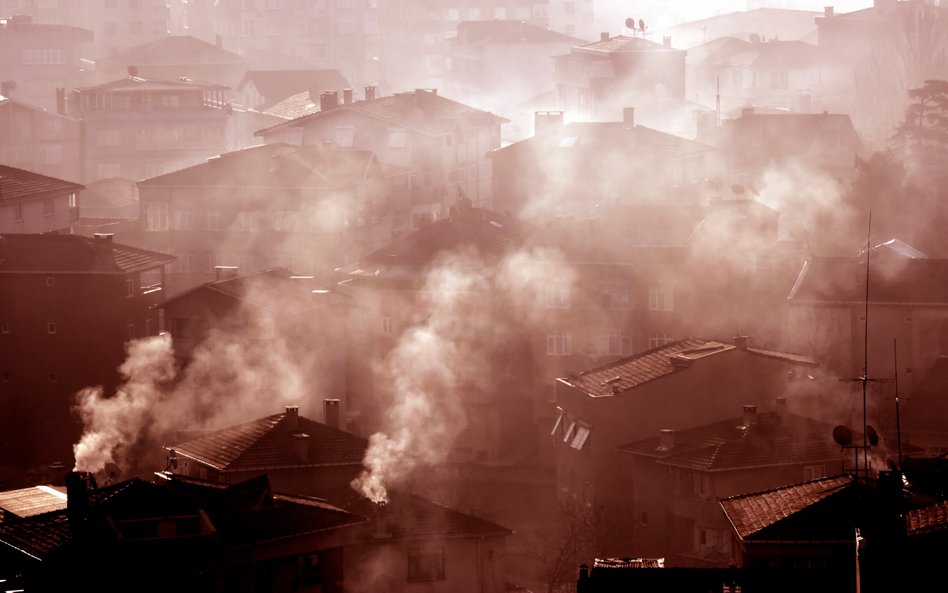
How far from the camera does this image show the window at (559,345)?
41.8 metres

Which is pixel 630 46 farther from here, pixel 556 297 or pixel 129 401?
pixel 129 401

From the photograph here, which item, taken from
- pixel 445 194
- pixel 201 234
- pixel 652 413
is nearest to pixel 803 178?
pixel 445 194

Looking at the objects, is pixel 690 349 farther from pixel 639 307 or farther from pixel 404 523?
pixel 404 523

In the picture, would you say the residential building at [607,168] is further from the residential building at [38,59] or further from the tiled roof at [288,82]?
the residential building at [38,59]

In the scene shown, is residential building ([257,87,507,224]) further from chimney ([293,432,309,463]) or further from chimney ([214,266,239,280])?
chimney ([293,432,309,463])

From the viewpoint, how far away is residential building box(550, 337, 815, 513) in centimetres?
3447

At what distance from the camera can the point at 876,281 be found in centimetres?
3888

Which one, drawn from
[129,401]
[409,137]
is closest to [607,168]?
[409,137]

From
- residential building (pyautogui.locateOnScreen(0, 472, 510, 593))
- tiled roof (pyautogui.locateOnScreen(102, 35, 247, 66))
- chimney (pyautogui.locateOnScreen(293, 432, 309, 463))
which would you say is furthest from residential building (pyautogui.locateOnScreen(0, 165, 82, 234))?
tiled roof (pyautogui.locateOnScreen(102, 35, 247, 66))

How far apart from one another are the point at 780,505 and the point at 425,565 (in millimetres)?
5809

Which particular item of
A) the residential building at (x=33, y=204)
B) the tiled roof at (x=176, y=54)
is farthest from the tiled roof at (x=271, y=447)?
the tiled roof at (x=176, y=54)

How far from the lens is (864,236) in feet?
169

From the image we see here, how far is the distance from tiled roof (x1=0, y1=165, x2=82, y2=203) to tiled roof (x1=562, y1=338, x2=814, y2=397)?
56.4ft

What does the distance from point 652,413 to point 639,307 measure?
7.19m
